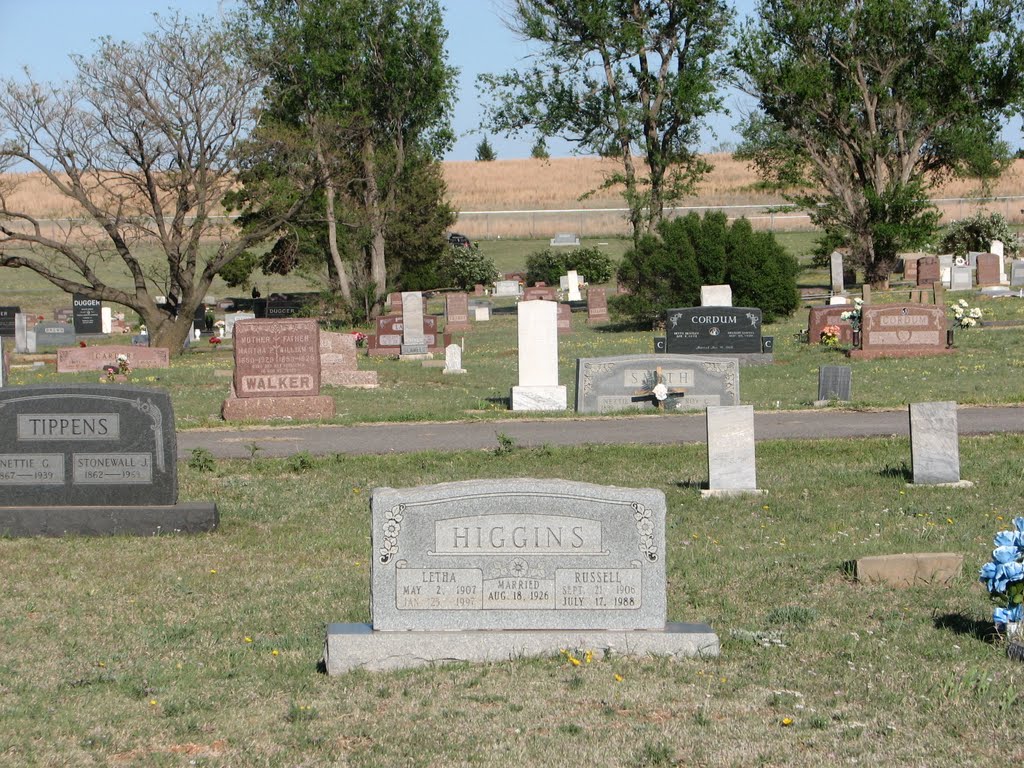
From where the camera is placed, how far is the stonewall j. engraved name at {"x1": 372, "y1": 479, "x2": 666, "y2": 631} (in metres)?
6.97

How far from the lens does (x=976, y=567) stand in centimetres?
888

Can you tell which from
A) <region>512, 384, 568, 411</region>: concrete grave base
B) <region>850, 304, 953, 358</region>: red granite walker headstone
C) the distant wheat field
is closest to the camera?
<region>512, 384, 568, 411</region>: concrete grave base

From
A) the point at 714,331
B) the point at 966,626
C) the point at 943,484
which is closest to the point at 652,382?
the point at 943,484

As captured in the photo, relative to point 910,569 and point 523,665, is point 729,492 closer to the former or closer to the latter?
point 910,569

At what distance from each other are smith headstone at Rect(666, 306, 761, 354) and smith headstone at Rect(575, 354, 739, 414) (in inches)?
296

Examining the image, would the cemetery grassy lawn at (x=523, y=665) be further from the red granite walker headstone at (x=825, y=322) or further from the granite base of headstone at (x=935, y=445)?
the red granite walker headstone at (x=825, y=322)

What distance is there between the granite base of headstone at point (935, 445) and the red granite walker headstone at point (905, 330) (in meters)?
14.3

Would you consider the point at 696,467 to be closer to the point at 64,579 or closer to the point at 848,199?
the point at 64,579

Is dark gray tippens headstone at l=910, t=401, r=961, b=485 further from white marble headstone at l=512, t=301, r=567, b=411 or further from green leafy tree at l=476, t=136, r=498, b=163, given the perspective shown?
green leafy tree at l=476, t=136, r=498, b=163

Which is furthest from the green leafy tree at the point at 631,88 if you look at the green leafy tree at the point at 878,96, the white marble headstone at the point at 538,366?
the white marble headstone at the point at 538,366

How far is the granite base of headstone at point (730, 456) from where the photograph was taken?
41.1 ft

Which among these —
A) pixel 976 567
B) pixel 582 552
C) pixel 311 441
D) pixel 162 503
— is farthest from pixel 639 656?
pixel 311 441

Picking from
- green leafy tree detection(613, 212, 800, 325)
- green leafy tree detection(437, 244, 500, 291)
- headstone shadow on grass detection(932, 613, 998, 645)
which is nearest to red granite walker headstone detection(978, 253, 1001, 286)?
green leafy tree detection(613, 212, 800, 325)

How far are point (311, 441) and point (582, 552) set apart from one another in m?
10.7
